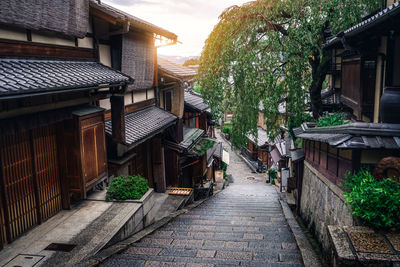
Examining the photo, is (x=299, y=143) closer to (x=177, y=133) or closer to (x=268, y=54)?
(x=268, y=54)

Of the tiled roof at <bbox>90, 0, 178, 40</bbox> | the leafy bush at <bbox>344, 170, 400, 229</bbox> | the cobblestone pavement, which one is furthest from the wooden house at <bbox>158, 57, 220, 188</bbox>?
the leafy bush at <bbox>344, 170, 400, 229</bbox>

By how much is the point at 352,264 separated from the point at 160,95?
535 inches

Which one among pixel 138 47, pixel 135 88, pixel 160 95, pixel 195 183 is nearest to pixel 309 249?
pixel 135 88

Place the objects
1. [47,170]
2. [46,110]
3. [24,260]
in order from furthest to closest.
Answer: [47,170] → [46,110] → [24,260]

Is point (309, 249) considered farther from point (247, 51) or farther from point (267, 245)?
point (247, 51)

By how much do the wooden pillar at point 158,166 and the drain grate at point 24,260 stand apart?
30.5 ft

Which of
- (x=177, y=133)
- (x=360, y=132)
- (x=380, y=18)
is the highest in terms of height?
(x=380, y=18)

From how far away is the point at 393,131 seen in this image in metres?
7.21

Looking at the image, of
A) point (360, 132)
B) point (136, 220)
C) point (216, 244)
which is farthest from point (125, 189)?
point (360, 132)

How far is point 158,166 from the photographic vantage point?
15.5 metres

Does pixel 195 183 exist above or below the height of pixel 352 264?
below

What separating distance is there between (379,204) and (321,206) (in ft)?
15.1

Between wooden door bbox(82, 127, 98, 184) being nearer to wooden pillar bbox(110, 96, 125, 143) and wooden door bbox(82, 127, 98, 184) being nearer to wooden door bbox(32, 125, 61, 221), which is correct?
wooden door bbox(32, 125, 61, 221)

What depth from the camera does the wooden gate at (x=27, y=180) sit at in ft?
22.2
